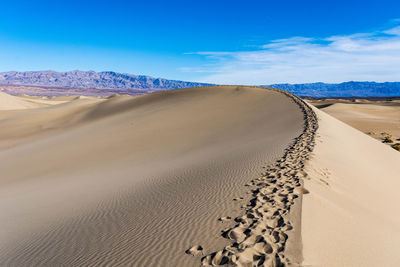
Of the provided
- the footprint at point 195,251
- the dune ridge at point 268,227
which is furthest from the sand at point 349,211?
the footprint at point 195,251

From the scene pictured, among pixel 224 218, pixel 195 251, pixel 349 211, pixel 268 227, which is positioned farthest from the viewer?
pixel 349 211

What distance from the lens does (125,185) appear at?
7.32 metres

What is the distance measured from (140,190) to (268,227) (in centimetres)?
353

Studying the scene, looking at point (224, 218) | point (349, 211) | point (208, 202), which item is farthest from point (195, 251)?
point (349, 211)

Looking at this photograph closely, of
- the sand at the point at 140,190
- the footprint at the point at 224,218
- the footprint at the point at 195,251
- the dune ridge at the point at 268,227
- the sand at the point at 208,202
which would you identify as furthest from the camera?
the footprint at the point at 224,218

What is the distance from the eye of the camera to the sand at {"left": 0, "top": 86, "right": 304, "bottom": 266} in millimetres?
3984

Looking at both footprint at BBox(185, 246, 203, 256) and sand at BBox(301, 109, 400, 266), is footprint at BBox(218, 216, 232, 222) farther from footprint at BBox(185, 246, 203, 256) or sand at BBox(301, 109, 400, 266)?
sand at BBox(301, 109, 400, 266)

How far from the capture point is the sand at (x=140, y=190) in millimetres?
3984

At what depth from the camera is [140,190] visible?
6.59m

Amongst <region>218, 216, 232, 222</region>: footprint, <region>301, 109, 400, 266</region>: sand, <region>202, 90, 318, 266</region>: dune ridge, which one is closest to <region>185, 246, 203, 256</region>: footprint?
<region>202, 90, 318, 266</region>: dune ridge

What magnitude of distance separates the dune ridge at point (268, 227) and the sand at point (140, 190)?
0.07 meters

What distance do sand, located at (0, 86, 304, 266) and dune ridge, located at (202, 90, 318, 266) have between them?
0.23 ft

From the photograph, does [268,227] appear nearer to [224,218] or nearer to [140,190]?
[224,218]

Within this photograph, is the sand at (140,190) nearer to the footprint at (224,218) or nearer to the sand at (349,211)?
the footprint at (224,218)
